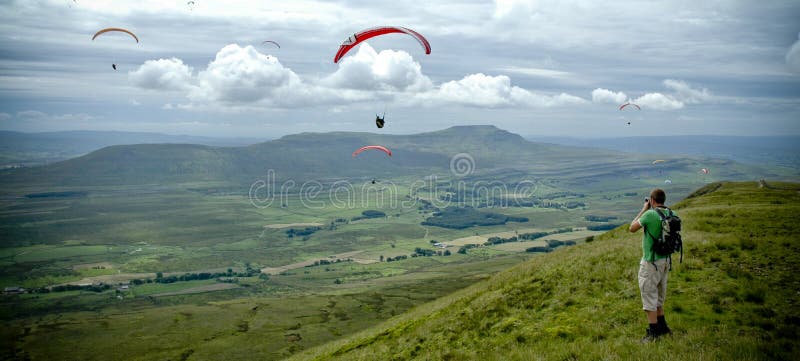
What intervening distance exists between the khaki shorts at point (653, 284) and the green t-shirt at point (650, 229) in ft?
0.82

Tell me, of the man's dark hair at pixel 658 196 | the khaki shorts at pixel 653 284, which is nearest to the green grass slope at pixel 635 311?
the khaki shorts at pixel 653 284

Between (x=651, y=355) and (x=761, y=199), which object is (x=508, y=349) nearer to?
(x=651, y=355)

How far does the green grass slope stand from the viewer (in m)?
12.9

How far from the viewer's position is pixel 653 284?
13352 millimetres

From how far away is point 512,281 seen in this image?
2958cm

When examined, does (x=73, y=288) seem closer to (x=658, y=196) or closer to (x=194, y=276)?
(x=194, y=276)

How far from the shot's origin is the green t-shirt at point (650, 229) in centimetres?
1331

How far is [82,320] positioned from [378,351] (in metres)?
112

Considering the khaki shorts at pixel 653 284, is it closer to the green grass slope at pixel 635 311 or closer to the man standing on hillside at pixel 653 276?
the man standing on hillside at pixel 653 276

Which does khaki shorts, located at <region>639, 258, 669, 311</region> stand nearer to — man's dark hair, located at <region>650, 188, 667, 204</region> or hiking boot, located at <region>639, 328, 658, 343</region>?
hiking boot, located at <region>639, 328, 658, 343</region>

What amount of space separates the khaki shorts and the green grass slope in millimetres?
1079

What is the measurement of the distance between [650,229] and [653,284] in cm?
161

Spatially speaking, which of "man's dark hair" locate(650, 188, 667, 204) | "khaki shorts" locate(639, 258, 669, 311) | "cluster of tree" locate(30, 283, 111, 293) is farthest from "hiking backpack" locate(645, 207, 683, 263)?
"cluster of tree" locate(30, 283, 111, 293)

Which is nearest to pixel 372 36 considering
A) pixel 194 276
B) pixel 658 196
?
pixel 658 196
